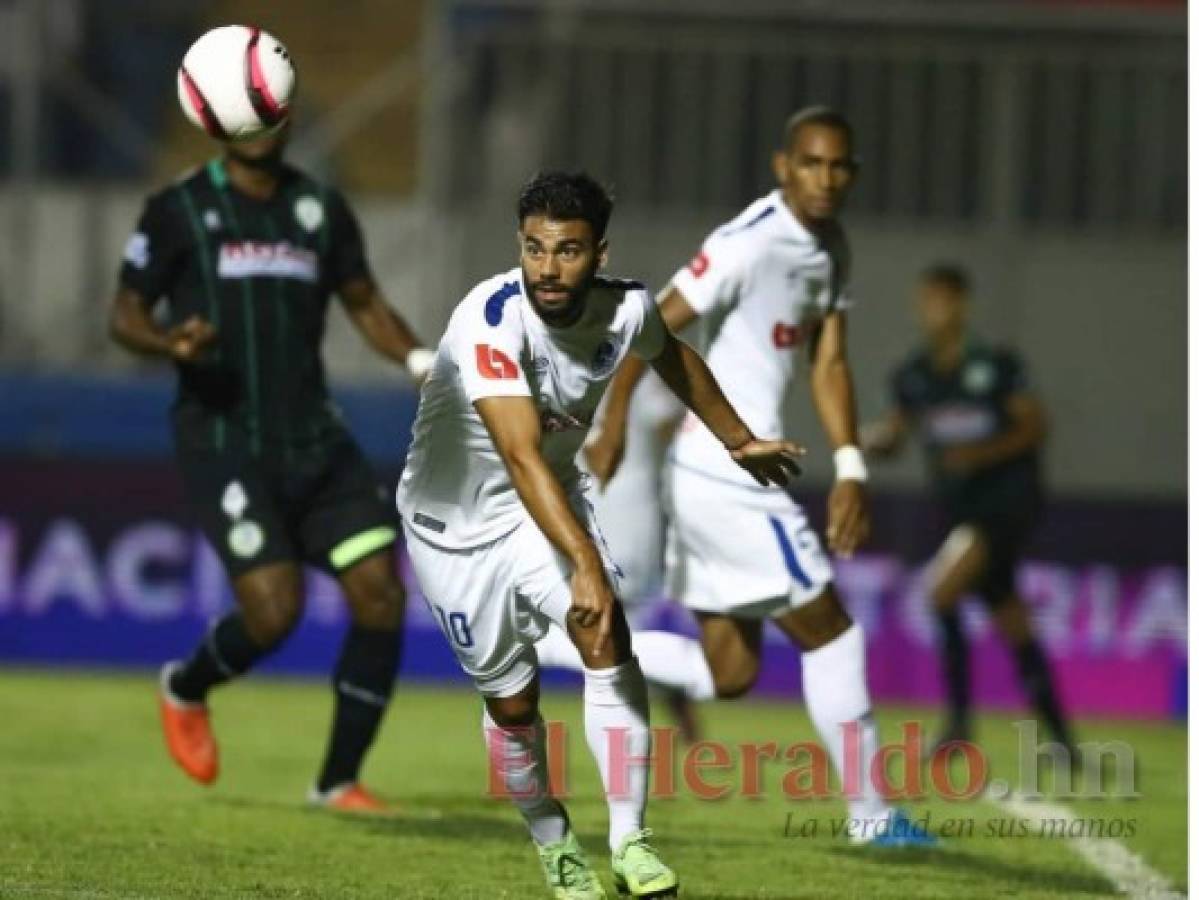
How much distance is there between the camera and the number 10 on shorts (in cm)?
733

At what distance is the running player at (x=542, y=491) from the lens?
683 centimetres

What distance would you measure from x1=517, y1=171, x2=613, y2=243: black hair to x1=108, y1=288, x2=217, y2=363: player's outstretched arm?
6.95ft

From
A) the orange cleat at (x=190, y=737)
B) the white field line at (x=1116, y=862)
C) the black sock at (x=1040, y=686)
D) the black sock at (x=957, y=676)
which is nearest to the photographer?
the white field line at (x=1116, y=862)

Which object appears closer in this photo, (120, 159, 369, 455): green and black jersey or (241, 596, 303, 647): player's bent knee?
(241, 596, 303, 647): player's bent knee

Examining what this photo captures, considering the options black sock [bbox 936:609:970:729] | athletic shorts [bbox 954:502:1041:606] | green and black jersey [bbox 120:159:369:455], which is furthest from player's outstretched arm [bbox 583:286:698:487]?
athletic shorts [bbox 954:502:1041:606]

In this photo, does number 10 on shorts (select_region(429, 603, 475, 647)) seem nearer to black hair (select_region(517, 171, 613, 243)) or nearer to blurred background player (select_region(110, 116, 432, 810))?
black hair (select_region(517, 171, 613, 243))

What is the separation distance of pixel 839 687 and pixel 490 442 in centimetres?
222

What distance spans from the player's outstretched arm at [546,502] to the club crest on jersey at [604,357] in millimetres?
344

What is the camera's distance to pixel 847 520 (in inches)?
346

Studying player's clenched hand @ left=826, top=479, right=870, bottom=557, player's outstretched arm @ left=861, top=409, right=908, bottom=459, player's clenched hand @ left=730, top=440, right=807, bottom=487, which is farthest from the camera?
player's outstretched arm @ left=861, top=409, right=908, bottom=459

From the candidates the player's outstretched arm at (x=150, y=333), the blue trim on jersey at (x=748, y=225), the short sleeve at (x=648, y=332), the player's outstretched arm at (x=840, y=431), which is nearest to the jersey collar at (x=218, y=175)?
the player's outstretched arm at (x=150, y=333)

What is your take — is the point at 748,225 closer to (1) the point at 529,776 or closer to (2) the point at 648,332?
(2) the point at 648,332

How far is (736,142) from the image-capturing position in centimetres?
1706

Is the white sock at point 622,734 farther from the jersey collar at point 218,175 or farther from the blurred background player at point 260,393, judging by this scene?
the jersey collar at point 218,175
